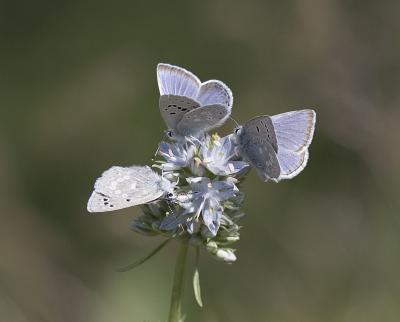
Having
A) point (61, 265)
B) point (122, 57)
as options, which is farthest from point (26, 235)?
point (122, 57)

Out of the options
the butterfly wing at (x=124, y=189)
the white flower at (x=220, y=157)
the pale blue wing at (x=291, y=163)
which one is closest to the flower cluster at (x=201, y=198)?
the white flower at (x=220, y=157)

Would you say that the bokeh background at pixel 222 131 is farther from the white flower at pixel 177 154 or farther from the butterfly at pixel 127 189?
the butterfly at pixel 127 189

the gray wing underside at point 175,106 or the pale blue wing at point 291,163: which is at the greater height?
the gray wing underside at point 175,106

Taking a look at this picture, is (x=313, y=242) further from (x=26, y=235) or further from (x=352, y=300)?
(x=26, y=235)

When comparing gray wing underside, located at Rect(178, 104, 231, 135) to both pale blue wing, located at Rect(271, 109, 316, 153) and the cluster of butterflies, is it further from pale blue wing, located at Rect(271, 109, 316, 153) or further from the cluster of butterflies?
pale blue wing, located at Rect(271, 109, 316, 153)

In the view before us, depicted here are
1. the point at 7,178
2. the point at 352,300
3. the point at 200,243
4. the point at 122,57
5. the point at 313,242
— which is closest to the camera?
the point at 200,243
